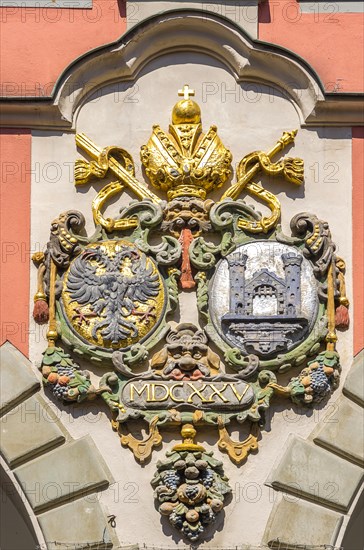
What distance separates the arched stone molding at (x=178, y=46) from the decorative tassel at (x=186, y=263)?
3.50ft

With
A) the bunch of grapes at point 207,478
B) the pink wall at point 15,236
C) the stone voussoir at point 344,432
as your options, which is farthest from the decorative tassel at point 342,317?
the pink wall at point 15,236

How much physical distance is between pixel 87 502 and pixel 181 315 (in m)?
1.33

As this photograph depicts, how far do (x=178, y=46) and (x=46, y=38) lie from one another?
87cm

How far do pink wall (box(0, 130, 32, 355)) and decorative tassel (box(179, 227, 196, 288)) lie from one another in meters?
0.98

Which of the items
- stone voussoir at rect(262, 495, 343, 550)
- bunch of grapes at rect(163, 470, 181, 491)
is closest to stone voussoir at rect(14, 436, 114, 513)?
bunch of grapes at rect(163, 470, 181, 491)

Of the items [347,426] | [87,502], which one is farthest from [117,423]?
[347,426]

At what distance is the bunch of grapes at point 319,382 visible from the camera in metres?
12.0

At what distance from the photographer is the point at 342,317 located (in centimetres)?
1221

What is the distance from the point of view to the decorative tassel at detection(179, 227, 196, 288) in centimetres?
1228

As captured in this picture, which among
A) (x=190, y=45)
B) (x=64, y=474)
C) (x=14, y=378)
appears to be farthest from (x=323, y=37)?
(x=64, y=474)

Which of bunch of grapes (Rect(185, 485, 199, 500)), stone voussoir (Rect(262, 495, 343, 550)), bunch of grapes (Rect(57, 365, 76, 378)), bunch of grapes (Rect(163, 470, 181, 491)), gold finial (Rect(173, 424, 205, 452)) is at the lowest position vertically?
stone voussoir (Rect(262, 495, 343, 550))

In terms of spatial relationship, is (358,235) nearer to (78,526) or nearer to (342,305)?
(342,305)

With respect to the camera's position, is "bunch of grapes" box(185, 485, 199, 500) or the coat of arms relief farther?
the coat of arms relief

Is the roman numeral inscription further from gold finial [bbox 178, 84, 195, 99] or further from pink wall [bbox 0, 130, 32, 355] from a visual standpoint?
gold finial [bbox 178, 84, 195, 99]
